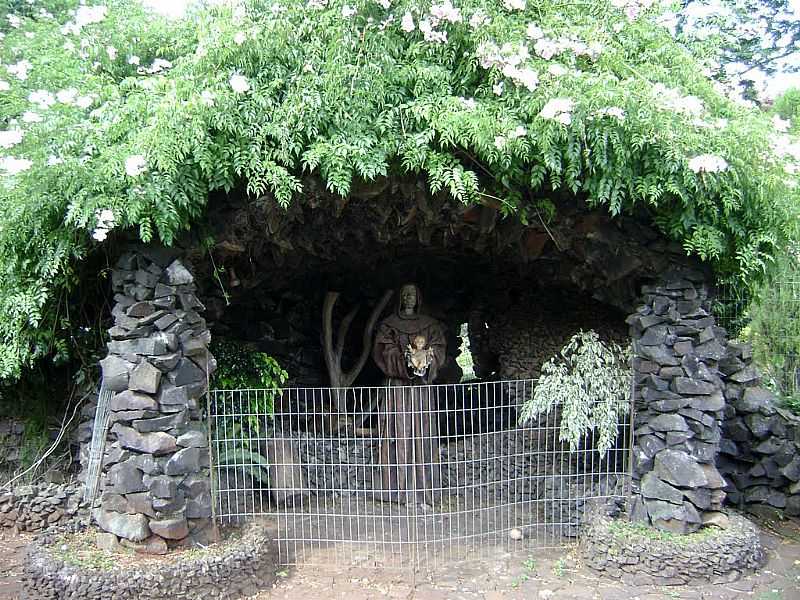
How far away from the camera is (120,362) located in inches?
163

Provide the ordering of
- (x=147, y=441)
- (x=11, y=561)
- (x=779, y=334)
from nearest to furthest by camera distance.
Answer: (x=147, y=441), (x=11, y=561), (x=779, y=334)

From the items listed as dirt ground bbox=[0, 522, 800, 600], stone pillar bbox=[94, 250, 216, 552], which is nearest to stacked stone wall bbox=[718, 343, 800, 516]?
dirt ground bbox=[0, 522, 800, 600]

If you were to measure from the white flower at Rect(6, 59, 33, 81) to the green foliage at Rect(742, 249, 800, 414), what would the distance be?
6871 mm

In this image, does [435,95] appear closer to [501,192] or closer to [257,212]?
[501,192]

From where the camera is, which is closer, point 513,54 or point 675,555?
point 513,54

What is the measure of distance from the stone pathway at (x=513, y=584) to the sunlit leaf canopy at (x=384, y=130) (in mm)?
2232

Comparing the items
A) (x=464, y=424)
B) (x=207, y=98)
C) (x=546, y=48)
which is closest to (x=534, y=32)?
(x=546, y=48)

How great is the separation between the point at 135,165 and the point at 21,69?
1765 mm

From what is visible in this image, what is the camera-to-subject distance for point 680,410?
15.0ft

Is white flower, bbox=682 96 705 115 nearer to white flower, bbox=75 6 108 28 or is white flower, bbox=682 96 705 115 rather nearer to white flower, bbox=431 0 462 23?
white flower, bbox=431 0 462 23

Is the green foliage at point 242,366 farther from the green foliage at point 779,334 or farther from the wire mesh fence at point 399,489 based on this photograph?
the green foliage at point 779,334

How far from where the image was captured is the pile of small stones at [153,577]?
3.75 metres

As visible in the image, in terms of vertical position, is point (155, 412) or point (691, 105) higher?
point (691, 105)

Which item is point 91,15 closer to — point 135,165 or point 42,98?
point 42,98
